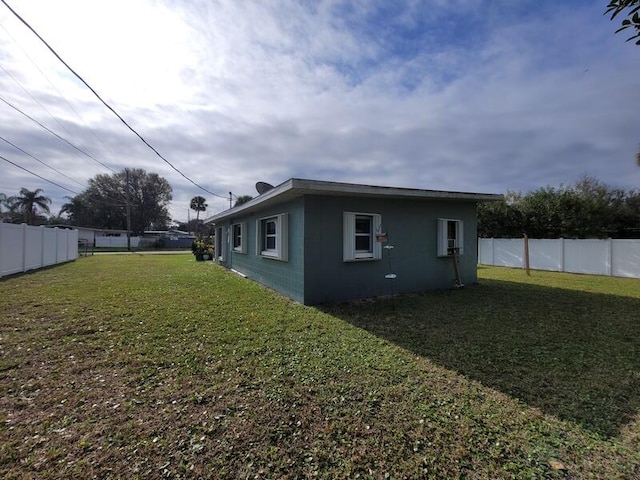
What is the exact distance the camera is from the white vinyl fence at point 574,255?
434 inches

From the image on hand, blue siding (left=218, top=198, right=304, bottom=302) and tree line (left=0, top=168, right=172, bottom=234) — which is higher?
tree line (left=0, top=168, right=172, bottom=234)

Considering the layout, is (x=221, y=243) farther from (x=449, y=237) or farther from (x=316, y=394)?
(x=316, y=394)

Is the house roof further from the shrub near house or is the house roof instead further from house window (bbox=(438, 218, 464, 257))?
the shrub near house

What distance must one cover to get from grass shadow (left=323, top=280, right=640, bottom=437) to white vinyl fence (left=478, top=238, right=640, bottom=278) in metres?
5.25

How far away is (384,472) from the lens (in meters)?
1.92

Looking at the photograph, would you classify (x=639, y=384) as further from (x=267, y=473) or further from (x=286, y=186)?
(x=286, y=186)

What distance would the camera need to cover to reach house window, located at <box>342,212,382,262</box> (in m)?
6.77

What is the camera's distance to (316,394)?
112 inches

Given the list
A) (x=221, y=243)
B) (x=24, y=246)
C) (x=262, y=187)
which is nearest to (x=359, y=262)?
(x=262, y=187)

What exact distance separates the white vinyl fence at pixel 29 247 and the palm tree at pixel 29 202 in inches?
1121

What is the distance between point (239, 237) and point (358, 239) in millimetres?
6359

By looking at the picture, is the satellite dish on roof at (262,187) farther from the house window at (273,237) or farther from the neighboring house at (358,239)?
the house window at (273,237)

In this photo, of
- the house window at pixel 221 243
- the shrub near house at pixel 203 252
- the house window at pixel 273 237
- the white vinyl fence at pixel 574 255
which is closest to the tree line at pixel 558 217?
the white vinyl fence at pixel 574 255

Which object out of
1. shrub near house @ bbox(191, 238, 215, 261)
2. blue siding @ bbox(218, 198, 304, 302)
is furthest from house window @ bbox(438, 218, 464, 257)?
shrub near house @ bbox(191, 238, 215, 261)
